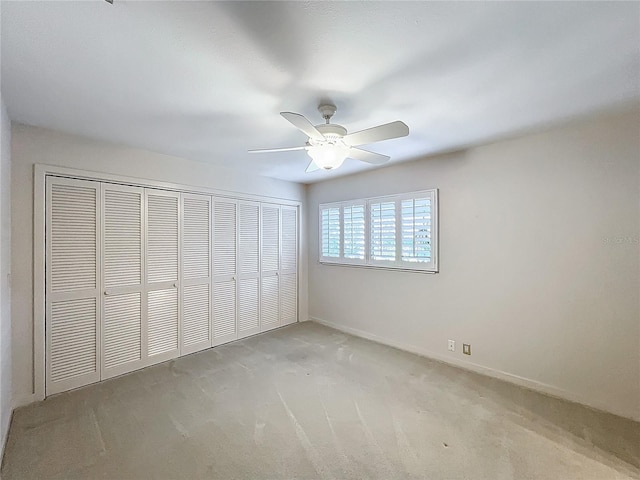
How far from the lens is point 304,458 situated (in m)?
1.79

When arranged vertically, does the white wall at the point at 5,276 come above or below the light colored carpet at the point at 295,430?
above

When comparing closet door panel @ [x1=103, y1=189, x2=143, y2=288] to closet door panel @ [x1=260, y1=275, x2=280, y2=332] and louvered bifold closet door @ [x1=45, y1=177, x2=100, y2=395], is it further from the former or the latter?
closet door panel @ [x1=260, y1=275, x2=280, y2=332]

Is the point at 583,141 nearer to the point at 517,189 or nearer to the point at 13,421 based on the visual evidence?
the point at 517,189

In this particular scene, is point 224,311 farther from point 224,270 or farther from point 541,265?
point 541,265

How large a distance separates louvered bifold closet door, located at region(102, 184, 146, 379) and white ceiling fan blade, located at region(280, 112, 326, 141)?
227 centimetres

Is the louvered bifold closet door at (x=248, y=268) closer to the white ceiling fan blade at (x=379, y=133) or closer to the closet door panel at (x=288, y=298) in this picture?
the closet door panel at (x=288, y=298)

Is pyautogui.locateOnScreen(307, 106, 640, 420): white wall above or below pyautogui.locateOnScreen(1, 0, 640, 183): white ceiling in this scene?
below

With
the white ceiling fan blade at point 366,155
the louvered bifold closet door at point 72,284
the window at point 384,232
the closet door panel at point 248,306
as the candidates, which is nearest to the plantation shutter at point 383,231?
the window at point 384,232

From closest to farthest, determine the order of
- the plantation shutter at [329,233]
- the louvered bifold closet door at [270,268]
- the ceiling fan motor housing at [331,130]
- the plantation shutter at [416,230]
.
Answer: the ceiling fan motor housing at [331,130], the plantation shutter at [416,230], the louvered bifold closet door at [270,268], the plantation shutter at [329,233]

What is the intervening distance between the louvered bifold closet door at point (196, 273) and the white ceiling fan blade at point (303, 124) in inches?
88.0

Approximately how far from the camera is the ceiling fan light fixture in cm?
191

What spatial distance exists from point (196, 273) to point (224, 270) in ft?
1.21

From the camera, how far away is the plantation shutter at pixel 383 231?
144 inches

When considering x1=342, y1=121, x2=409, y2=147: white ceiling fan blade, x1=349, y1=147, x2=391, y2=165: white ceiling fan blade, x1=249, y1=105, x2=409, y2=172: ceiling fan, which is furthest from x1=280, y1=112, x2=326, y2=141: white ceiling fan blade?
x1=349, y1=147, x2=391, y2=165: white ceiling fan blade
